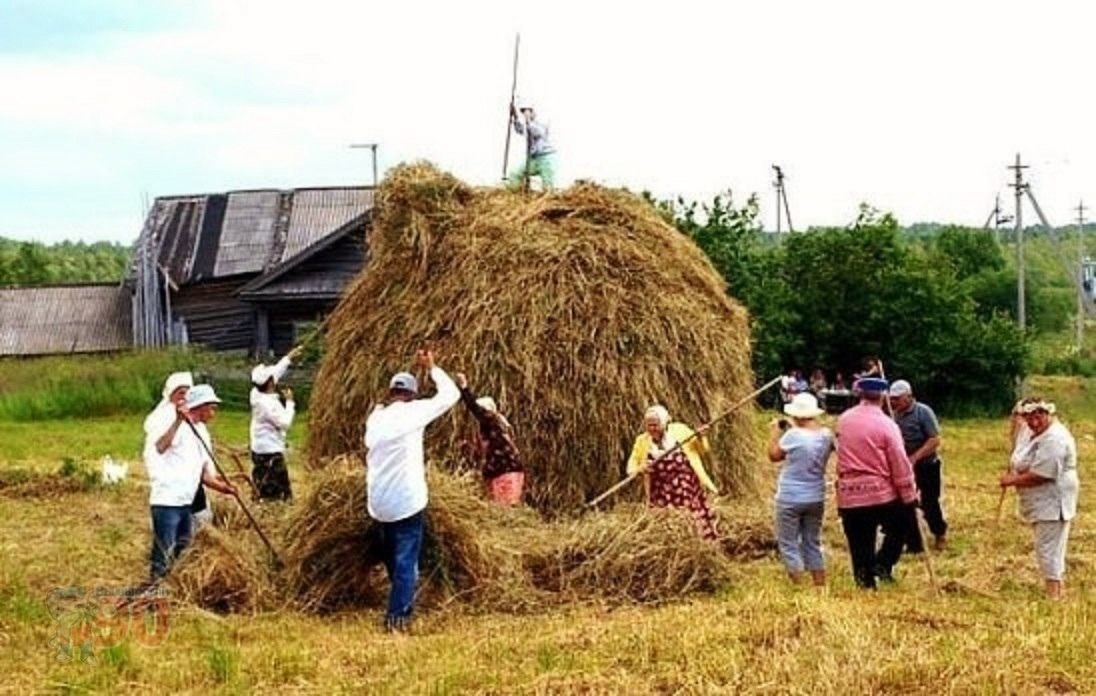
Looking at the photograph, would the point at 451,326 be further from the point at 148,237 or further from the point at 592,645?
the point at 148,237

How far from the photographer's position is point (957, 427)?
3117cm

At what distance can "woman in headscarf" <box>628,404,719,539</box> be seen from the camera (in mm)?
11914

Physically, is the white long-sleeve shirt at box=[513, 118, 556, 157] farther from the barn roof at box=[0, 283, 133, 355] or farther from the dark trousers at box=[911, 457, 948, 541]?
the barn roof at box=[0, 283, 133, 355]

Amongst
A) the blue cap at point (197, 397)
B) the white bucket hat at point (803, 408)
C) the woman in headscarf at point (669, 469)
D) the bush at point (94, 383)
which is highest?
the blue cap at point (197, 397)

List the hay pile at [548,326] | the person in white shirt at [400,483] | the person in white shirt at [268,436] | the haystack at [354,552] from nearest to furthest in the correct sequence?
the person in white shirt at [400,483] → the haystack at [354,552] → the hay pile at [548,326] → the person in white shirt at [268,436]

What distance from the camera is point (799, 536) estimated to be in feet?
35.7

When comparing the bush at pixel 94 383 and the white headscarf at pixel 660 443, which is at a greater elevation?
the white headscarf at pixel 660 443

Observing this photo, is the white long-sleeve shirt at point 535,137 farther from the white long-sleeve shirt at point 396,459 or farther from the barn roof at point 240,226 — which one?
the barn roof at point 240,226

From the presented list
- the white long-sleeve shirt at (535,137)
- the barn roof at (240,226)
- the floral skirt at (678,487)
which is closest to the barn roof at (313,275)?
the barn roof at (240,226)

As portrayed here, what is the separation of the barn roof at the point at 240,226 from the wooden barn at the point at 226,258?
0.03m

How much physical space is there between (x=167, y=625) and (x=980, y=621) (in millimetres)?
4726

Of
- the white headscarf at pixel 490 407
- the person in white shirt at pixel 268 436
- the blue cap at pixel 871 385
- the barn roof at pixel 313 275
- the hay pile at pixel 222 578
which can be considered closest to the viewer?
the hay pile at pixel 222 578

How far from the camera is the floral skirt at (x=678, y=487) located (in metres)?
11.9

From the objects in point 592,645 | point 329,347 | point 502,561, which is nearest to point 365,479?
point 502,561
